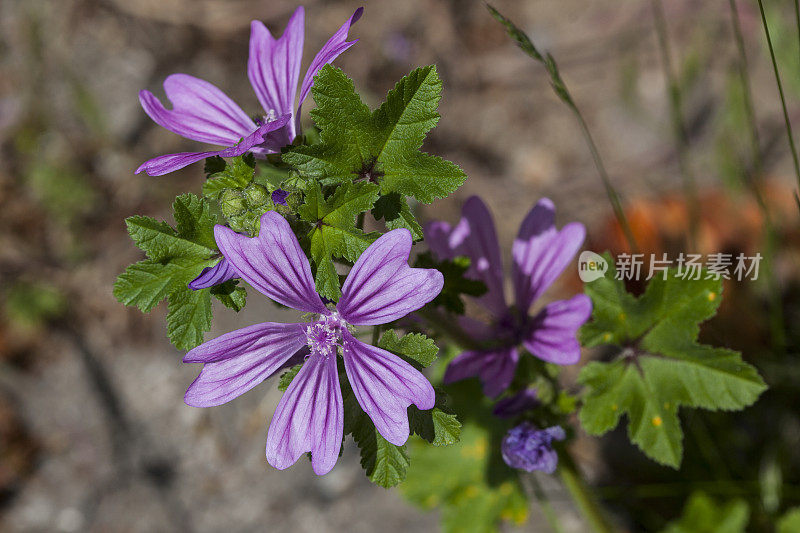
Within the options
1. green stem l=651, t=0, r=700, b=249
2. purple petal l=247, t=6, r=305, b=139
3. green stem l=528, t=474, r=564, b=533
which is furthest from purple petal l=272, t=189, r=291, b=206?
green stem l=651, t=0, r=700, b=249

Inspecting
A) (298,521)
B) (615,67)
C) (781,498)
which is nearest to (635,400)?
(781,498)

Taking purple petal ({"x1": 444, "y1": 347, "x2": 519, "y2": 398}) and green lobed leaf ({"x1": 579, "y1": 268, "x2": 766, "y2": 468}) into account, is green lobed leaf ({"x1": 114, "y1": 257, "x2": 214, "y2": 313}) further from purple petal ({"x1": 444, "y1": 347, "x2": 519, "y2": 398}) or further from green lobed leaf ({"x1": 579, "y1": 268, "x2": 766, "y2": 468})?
green lobed leaf ({"x1": 579, "y1": 268, "x2": 766, "y2": 468})

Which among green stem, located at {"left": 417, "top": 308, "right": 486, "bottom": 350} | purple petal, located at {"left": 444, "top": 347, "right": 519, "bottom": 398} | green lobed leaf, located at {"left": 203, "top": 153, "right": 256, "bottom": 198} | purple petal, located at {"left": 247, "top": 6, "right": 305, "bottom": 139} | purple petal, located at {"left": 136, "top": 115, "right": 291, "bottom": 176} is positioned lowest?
purple petal, located at {"left": 444, "top": 347, "right": 519, "bottom": 398}

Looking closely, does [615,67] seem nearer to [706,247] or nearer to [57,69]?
[706,247]

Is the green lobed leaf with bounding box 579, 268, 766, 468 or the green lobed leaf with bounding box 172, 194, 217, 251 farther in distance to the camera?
the green lobed leaf with bounding box 579, 268, 766, 468

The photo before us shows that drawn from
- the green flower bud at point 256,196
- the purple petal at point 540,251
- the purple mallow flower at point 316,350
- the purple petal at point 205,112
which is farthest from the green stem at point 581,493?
the purple petal at point 205,112

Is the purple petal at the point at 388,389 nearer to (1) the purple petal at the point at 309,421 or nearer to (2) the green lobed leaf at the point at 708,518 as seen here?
(1) the purple petal at the point at 309,421

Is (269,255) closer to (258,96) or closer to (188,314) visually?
(188,314)
